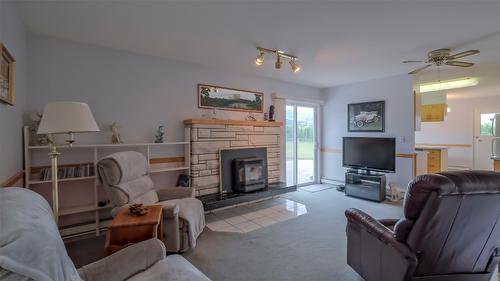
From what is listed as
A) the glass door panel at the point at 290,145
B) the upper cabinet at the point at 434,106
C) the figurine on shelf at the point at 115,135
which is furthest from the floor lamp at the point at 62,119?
the upper cabinet at the point at 434,106

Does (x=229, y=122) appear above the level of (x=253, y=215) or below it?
above

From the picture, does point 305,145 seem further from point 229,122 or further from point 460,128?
point 460,128

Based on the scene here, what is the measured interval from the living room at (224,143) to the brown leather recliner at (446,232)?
1cm

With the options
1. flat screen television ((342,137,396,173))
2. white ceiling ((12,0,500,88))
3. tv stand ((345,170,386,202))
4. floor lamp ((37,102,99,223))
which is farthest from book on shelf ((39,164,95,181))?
flat screen television ((342,137,396,173))

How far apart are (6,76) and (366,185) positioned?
521 cm

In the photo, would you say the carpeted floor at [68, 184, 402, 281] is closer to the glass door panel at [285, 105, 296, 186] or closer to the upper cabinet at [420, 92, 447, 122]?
the glass door panel at [285, 105, 296, 186]

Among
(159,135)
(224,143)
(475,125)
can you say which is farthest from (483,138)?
(159,135)

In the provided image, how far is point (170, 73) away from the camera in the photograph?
3768mm

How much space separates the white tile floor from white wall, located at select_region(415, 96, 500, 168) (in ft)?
21.7

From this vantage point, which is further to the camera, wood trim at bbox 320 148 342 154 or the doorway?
the doorway

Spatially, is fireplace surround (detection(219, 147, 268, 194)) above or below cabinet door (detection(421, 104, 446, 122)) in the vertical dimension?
below

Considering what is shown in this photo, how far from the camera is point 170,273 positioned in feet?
4.75

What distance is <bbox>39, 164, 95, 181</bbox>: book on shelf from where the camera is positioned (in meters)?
2.70

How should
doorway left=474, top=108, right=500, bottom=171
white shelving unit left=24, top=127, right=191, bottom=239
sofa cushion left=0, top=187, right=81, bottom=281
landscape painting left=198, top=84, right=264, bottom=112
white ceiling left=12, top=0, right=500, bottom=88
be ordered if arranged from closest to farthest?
sofa cushion left=0, top=187, right=81, bottom=281, white ceiling left=12, top=0, right=500, bottom=88, white shelving unit left=24, top=127, right=191, bottom=239, landscape painting left=198, top=84, right=264, bottom=112, doorway left=474, top=108, right=500, bottom=171
